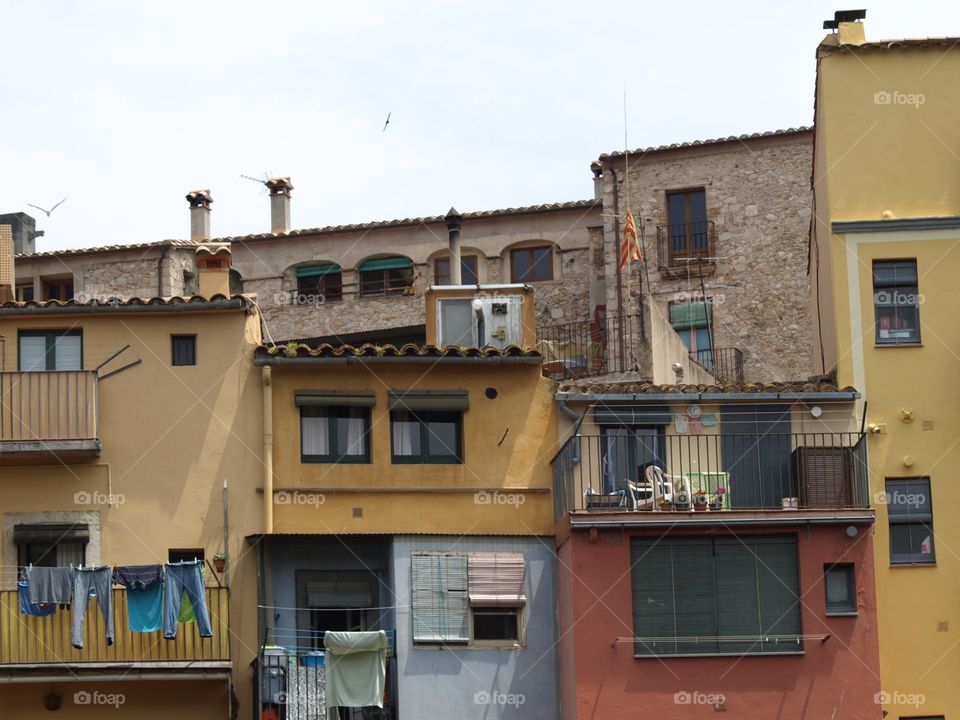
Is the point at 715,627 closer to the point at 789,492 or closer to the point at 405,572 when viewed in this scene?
the point at 789,492

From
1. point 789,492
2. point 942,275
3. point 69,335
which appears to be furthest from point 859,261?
point 69,335

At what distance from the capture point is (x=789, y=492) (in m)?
32.5

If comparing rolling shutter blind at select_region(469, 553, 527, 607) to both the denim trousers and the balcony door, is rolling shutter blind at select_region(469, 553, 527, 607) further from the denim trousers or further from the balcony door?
the denim trousers

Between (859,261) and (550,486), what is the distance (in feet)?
21.4

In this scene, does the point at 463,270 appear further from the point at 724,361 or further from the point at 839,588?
the point at 839,588

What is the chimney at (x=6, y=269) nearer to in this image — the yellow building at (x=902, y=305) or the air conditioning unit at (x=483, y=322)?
the air conditioning unit at (x=483, y=322)

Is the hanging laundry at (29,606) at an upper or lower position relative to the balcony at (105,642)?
upper

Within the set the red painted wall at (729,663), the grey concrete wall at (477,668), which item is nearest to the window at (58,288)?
the grey concrete wall at (477,668)

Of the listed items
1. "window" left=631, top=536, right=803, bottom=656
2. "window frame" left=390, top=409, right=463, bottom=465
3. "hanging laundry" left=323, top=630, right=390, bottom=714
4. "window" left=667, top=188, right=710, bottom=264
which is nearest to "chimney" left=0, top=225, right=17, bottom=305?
"window frame" left=390, top=409, right=463, bottom=465

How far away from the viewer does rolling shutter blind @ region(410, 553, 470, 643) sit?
104 feet

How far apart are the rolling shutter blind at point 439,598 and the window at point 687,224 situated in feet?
66.3

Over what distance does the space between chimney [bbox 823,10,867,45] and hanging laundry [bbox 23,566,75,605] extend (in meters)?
16.0

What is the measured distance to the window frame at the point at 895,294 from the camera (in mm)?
33062

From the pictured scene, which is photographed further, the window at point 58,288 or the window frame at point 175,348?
the window at point 58,288
